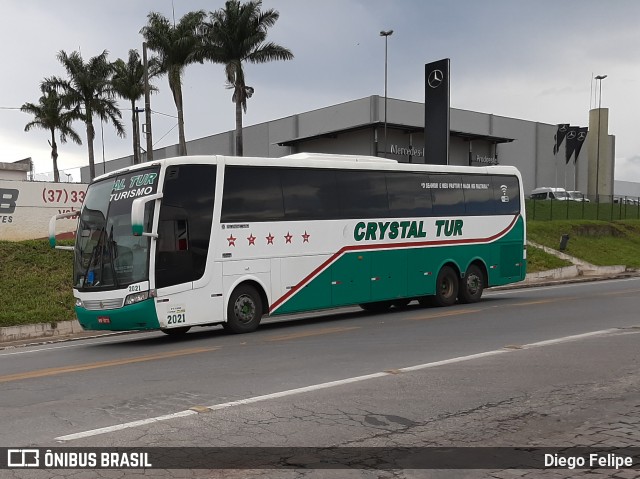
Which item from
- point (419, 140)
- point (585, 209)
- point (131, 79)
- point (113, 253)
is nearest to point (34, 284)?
point (113, 253)

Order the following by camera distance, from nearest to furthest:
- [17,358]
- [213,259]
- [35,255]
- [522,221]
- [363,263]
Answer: [17,358] → [213,259] → [363,263] → [522,221] → [35,255]

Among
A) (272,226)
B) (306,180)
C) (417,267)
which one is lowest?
(417,267)

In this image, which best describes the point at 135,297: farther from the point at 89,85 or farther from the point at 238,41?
the point at 89,85

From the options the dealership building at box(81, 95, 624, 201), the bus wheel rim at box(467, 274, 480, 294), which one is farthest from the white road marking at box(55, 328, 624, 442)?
the dealership building at box(81, 95, 624, 201)

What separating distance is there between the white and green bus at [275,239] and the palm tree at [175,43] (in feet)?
83.9

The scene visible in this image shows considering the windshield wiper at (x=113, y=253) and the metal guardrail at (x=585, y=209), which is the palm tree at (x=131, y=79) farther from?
the windshield wiper at (x=113, y=253)

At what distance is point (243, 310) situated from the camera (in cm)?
1438

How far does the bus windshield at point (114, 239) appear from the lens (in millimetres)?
13117

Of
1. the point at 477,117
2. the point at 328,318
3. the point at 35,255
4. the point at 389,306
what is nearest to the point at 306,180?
the point at 328,318

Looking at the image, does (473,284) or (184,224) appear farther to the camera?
(473,284)

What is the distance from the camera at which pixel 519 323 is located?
1414 cm

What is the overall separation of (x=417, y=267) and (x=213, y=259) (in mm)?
5891

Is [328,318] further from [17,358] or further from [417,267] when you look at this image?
[17,358]

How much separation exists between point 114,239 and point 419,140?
5229 cm
